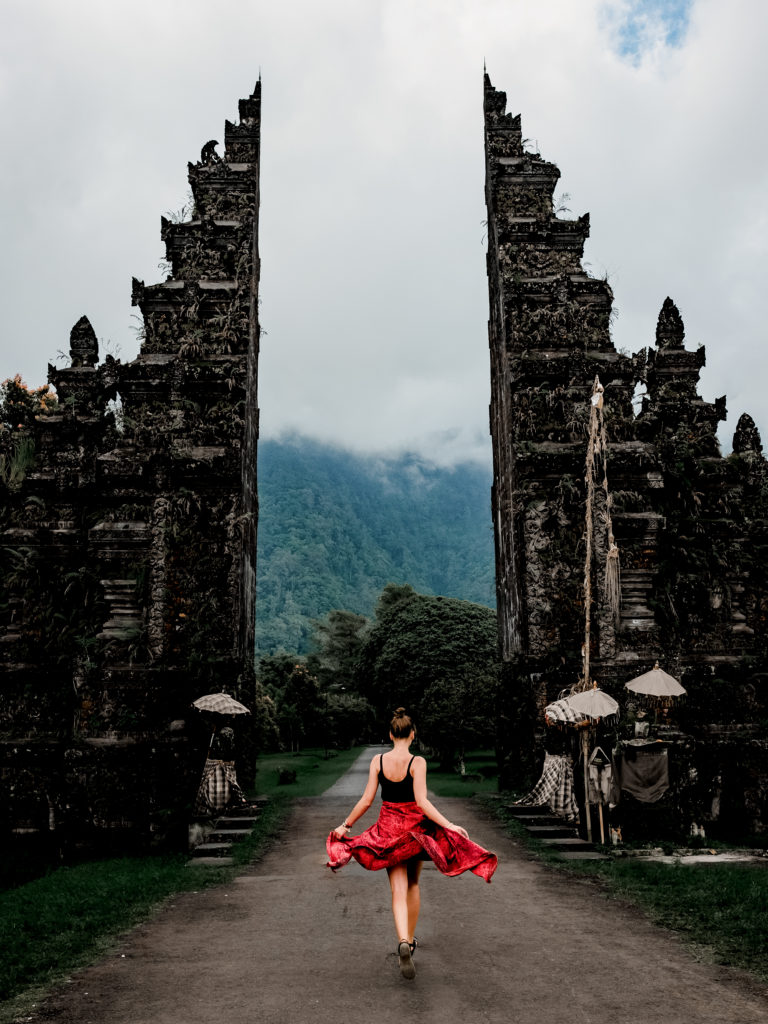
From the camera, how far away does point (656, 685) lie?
535 inches

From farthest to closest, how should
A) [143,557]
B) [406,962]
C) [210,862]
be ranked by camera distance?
[143,557] → [210,862] → [406,962]

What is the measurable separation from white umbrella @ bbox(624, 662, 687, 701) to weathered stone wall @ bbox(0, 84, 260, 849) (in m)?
7.08

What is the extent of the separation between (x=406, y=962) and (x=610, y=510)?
457 inches

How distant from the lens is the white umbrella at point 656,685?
44.3 ft

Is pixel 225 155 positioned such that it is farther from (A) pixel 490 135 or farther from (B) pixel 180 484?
(B) pixel 180 484

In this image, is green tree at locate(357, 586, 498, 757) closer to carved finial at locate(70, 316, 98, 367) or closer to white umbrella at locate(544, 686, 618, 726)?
carved finial at locate(70, 316, 98, 367)

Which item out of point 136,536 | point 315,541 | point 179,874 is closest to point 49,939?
point 179,874

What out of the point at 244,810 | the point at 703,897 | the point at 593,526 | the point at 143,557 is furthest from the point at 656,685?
the point at 143,557

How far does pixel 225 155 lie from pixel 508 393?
1019 centimetres

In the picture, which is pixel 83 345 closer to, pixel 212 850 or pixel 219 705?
pixel 219 705

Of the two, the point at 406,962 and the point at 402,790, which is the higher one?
the point at 402,790

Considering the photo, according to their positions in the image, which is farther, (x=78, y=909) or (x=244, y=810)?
(x=244, y=810)

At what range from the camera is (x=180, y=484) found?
54.1 feet

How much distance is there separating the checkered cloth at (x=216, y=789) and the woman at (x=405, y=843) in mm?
7517
